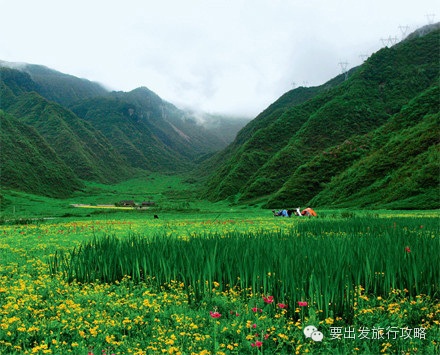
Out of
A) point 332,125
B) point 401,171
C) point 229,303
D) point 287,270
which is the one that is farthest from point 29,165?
point 287,270

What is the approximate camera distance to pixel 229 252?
7883 millimetres

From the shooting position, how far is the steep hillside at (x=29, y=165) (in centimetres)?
9590

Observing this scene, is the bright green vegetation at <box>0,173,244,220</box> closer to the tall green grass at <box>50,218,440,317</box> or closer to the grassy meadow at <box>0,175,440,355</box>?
→ the tall green grass at <box>50,218,440,317</box>

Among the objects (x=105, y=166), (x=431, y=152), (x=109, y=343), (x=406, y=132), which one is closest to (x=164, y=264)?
(x=109, y=343)

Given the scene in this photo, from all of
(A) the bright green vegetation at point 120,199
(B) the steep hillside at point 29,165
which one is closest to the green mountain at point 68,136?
(A) the bright green vegetation at point 120,199

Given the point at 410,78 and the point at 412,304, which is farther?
the point at 410,78

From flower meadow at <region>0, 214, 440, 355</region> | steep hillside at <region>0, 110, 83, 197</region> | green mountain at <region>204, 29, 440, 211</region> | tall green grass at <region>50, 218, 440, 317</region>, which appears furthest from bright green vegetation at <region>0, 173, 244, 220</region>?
flower meadow at <region>0, 214, 440, 355</region>

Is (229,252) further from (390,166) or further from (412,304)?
(390,166)

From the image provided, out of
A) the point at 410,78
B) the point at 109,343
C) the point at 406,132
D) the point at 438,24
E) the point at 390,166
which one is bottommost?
the point at 109,343

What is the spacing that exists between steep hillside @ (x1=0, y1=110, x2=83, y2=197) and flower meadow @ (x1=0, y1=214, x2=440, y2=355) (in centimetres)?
9863

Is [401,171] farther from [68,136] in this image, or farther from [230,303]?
[68,136]

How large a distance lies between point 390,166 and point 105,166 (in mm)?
157058

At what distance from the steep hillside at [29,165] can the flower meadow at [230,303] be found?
9863 cm

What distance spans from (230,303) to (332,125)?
9042 cm
